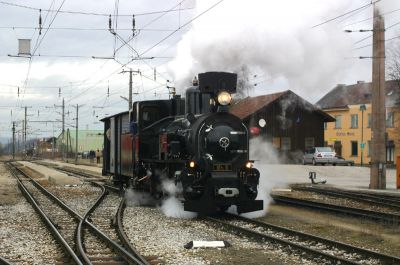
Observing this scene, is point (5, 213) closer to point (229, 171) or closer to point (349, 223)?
point (229, 171)

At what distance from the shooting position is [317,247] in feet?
30.2

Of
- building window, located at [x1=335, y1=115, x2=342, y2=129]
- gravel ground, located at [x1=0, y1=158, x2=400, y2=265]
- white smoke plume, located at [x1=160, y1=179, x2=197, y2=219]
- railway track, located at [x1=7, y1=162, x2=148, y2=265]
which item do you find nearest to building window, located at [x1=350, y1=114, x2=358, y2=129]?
building window, located at [x1=335, y1=115, x2=342, y2=129]

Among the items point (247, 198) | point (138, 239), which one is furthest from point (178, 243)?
point (247, 198)

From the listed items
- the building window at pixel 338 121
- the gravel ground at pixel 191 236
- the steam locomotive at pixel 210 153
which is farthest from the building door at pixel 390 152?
the steam locomotive at pixel 210 153

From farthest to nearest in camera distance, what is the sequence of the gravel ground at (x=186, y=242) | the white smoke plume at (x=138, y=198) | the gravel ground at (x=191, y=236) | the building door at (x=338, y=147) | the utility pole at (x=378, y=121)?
1. the building door at (x=338, y=147)
2. the utility pole at (x=378, y=121)
3. the white smoke plume at (x=138, y=198)
4. the gravel ground at (x=191, y=236)
5. the gravel ground at (x=186, y=242)

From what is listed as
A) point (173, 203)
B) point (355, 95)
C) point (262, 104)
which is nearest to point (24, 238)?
point (173, 203)

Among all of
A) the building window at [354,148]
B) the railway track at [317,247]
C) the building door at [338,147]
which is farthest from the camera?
the building door at [338,147]

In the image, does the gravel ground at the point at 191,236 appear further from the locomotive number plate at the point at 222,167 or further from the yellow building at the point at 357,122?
the yellow building at the point at 357,122

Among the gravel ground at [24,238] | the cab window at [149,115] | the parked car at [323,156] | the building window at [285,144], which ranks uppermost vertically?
the cab window at [149,115]

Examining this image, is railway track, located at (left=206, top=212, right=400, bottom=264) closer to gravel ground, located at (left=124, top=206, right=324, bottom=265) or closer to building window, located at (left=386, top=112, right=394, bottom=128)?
gravel ground, located at (left=124, top=206, right=324, bottom=265)

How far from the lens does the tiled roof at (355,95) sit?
159 ft

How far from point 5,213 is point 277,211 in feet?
23.6

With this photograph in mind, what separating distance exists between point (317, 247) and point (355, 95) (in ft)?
162

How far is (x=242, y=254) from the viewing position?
8.68 meters
